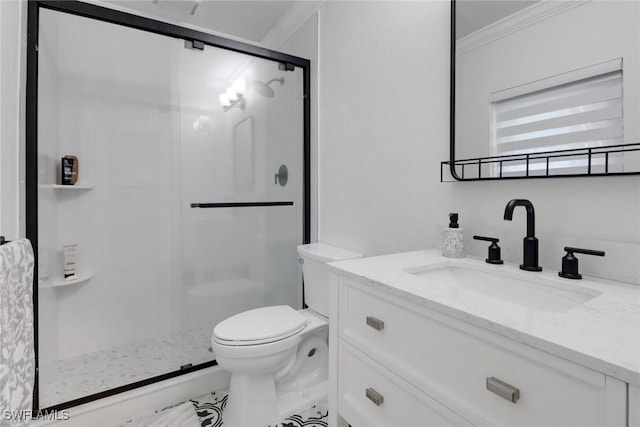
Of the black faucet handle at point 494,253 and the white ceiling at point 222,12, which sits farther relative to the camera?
the white ceiling at point 222,12

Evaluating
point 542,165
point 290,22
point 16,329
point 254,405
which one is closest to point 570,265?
point 542,165

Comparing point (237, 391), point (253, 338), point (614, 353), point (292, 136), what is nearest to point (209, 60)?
point (292, 136)

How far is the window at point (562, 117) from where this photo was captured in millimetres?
845

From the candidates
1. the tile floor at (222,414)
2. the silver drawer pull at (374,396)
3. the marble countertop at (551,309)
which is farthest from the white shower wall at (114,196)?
the marble countertop at (551,309)

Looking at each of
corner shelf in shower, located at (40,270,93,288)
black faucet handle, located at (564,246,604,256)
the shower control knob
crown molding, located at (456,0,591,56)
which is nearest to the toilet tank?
the shower control knob

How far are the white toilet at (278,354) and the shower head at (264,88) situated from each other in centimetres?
104

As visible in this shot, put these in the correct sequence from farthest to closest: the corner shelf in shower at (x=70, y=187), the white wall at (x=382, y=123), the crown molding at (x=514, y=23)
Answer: the corner shelf in shower at (x=70, y=187)
the white wall at (x=382, y=123)
the crown molding at (x=514, y=23)

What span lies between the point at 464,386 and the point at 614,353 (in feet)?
0.92

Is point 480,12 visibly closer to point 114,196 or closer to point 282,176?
point 282,176

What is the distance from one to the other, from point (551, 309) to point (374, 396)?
1.69ft

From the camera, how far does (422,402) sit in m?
0.76

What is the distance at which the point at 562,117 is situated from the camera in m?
0.94

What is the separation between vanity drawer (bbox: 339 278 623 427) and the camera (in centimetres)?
50

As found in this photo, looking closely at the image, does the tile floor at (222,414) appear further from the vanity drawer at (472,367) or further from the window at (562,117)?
the window at (562,117)
